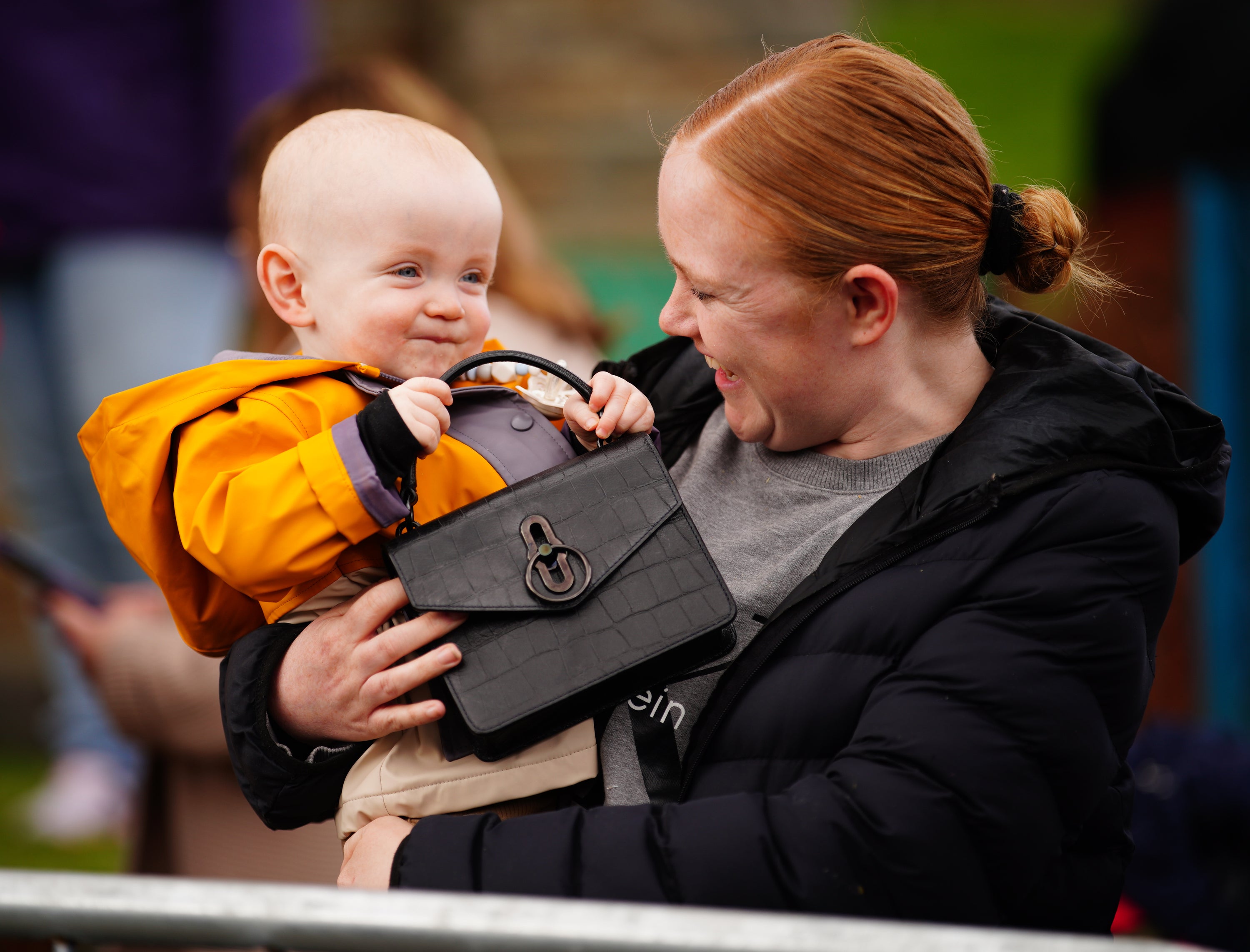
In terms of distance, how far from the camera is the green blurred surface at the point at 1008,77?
5.09 metres

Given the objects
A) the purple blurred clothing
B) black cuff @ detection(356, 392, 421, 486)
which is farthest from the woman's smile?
the purple blurred clothing

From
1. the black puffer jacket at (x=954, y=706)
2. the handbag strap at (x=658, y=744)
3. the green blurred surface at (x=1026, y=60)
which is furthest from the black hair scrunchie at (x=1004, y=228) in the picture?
the green blurred surface at (x=1026, y=60)

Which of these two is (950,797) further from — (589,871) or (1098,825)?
(589,871)

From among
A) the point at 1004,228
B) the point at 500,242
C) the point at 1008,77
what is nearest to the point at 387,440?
the point at 1004,228

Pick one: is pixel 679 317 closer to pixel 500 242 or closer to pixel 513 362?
pixel 513 362

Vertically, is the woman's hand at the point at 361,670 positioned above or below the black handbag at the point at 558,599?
below

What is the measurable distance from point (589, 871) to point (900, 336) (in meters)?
0.84

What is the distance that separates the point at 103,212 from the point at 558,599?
2.52 m

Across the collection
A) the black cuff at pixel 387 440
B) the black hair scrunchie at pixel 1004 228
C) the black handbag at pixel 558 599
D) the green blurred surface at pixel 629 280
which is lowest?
the green blurred surface at pixel 629 280

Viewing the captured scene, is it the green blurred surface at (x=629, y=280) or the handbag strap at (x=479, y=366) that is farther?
the green blurred surface at (x=629, y=280)

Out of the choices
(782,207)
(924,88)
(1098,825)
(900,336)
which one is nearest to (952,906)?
(1098,825)

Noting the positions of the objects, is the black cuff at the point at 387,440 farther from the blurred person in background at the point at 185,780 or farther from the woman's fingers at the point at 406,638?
the blurred person in background at the point at 185,780

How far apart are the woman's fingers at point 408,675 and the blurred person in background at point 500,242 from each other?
1.16 metres

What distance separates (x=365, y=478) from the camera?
56.9 inches
